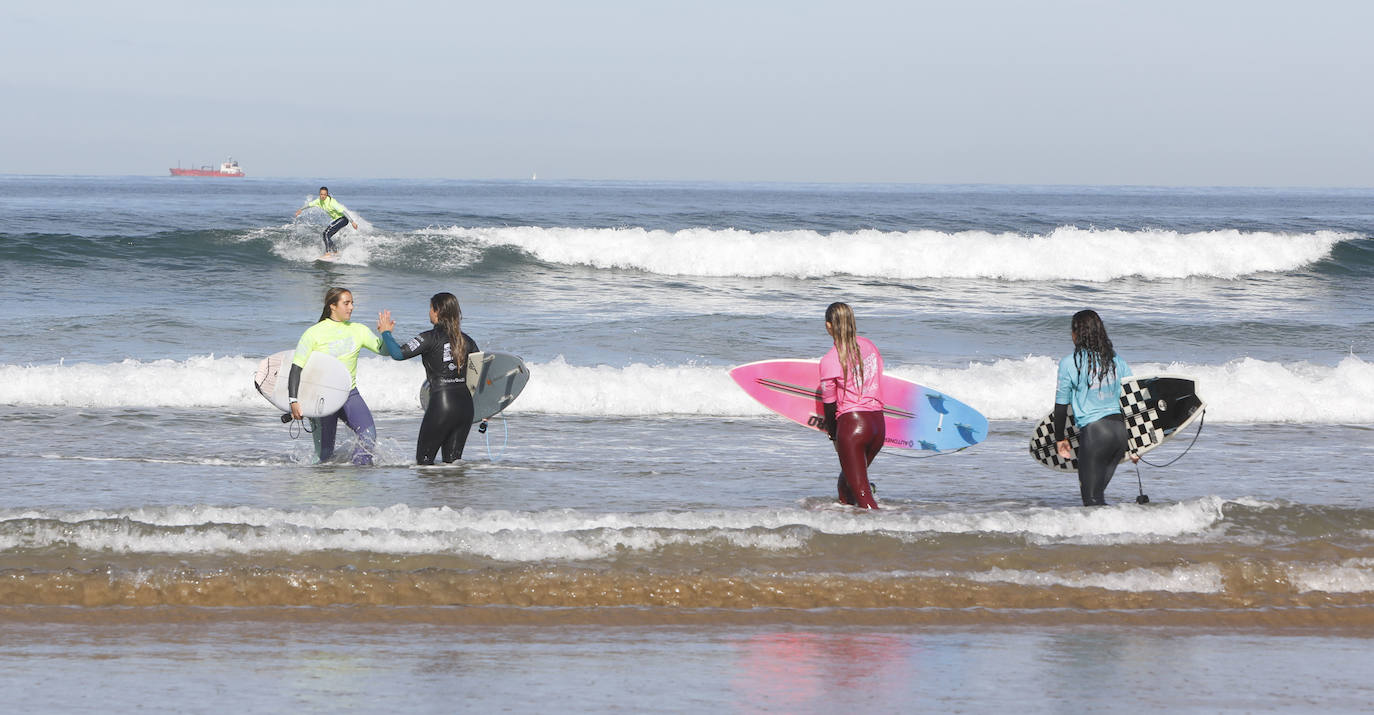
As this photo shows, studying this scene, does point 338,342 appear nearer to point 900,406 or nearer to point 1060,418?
point 900,406

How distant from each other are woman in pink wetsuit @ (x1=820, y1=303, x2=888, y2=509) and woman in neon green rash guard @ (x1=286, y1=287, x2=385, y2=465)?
10.3ft

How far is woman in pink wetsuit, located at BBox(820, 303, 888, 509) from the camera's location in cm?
720

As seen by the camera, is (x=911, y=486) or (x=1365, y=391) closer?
(x=911, y=486)

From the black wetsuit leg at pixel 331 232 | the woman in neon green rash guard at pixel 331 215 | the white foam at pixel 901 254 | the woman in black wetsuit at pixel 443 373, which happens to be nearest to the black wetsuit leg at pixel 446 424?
the woman in black wetsuit at pixel 443 373

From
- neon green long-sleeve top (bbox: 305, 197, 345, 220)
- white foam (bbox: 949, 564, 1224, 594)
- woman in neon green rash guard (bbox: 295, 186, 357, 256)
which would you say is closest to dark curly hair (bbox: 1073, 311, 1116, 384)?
white foam (bbox: 949, 564, 1224, 594)

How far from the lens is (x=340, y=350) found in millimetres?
8586

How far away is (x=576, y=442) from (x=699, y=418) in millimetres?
1935

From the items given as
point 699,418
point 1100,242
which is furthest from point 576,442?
point 1100,242

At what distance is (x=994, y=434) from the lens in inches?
441

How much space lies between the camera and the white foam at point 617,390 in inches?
497

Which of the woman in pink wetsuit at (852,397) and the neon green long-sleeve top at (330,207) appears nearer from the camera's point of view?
the woman in pink wetsuit at (852,397)

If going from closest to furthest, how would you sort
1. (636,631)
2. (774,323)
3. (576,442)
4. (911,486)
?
(636,631) → (911,486) → (576,442) → (774,323)

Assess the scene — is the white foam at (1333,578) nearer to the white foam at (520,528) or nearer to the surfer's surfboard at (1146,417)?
the white foam at (520,528)

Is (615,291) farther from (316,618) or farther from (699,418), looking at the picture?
(316,618)
